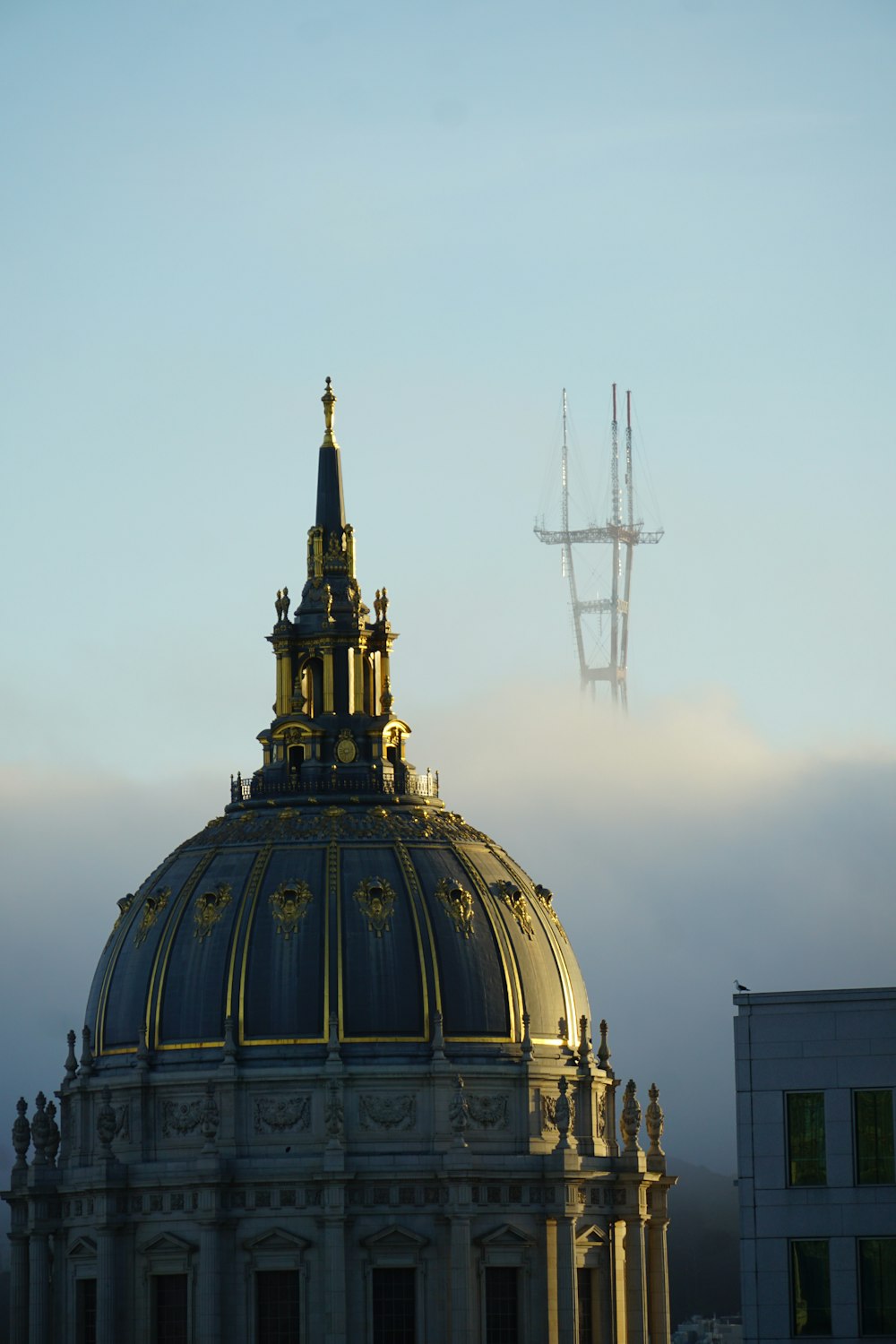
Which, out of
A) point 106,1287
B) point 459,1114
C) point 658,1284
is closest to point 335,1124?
point 459,1114

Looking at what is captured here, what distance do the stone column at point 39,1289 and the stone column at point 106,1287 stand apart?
5.13m

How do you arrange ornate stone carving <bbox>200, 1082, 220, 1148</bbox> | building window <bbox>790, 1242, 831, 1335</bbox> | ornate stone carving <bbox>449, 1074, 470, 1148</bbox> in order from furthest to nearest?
ornate stone carving <bbox>449, 1074, 470, 1148</bbox>
ornate stone carving <bbox>200, 1082, 220, 1148</bbox>
building window <bbox>790, 1242, 831, 1335</bbox>

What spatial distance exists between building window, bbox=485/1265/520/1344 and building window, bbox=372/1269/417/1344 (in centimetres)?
352

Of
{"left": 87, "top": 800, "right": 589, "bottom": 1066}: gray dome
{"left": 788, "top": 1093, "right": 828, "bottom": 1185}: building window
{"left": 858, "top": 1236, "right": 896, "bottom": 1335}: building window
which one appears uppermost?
{"left": 87, "top": 800, "right": 589, "bottom": 1066}: gray dome

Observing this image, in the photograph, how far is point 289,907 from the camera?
190500 millimetres

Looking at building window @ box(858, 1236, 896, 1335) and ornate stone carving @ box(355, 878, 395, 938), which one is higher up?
ornate stone carving @ box(355, 878, 395, 938)

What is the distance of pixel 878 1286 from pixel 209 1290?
7052 centimetres

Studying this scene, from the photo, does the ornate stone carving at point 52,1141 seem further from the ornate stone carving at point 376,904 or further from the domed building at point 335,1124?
the ornate stone carving at point 376,904

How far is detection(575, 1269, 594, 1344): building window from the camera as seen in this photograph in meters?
189

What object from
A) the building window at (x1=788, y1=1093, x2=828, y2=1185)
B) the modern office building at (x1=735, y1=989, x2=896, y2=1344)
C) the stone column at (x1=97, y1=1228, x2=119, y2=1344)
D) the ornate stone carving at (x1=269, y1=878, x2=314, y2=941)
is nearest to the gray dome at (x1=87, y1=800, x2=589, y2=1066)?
the ornate stone carving at (x1=269, y1=878, x2=314, y2=941)

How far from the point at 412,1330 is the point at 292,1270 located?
20.4 ft

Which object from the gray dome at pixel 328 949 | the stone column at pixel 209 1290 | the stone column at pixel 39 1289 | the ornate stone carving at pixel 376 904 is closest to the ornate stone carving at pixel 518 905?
the gray dome at pixel 328 949

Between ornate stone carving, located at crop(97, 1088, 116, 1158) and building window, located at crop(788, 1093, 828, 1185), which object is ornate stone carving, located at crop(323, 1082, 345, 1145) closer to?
ornate stone carving, located at crop(97, 1088, 116, 1158)

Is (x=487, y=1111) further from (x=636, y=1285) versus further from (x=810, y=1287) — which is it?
(x=810, y=1287)
